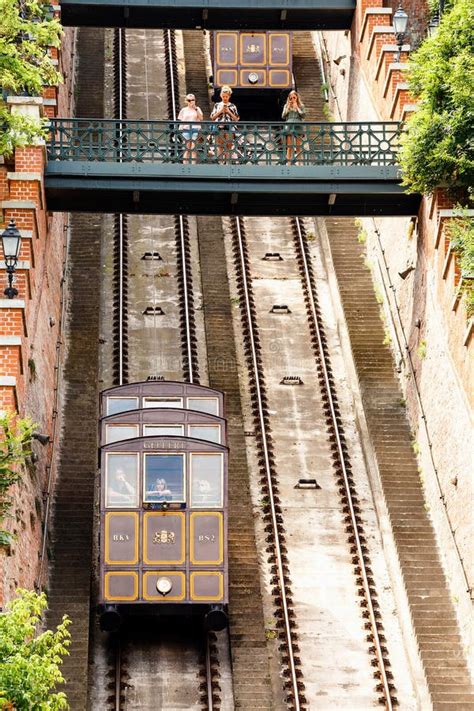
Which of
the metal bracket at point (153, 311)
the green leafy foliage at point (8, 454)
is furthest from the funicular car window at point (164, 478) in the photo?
the metal bracket at point (153, 311)

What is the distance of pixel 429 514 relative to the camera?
2969cm

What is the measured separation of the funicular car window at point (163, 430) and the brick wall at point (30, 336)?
5.79 feet

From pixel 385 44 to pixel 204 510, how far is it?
12.9 metres

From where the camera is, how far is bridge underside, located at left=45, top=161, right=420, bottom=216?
30.5 m

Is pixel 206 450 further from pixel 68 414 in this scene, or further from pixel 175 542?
pixel 68 414

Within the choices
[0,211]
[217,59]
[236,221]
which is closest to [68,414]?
[0,211]

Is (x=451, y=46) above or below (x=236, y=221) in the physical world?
below

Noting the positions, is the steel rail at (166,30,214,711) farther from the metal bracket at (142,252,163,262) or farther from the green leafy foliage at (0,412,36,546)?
the green leafy foliage at (0,412,36,546)

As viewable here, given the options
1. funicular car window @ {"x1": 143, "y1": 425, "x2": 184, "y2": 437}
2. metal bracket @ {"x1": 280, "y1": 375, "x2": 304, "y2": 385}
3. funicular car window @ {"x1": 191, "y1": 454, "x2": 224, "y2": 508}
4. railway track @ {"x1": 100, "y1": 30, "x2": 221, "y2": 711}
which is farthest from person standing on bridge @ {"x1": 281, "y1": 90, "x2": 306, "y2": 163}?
funicular car window @ {"x1": 191, "y1": 454, "x2": 224, "y2": 508}

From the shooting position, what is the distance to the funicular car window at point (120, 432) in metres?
27.0

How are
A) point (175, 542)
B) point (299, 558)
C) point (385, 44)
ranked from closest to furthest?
point (175, 542)
point (299, 558)
point (385, 44)

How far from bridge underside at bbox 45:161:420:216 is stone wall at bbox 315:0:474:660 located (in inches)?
41.6

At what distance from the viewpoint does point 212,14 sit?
38781 mm

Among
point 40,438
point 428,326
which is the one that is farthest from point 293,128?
point 40,438
